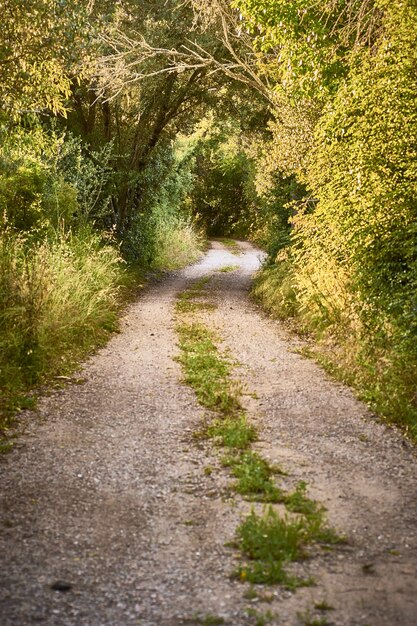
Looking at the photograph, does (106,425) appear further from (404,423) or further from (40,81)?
(40,81)

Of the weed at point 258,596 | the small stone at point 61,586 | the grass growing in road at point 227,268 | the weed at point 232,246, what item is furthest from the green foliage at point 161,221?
the weed at point 258,596

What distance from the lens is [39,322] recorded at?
9.12 meters

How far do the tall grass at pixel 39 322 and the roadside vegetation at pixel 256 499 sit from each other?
2.09 m

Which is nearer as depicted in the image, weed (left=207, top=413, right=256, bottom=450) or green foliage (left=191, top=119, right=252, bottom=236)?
weed (left=207, top=413, right=256, bottom=450)

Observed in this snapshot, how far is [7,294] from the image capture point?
29.6 feet

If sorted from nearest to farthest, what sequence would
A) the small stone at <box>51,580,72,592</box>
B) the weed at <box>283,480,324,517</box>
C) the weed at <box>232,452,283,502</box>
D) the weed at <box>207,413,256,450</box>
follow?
1. the small stone at <box>51,580,72,592</box>
2. the weed at <box>283,480,324,517</box>
3. the weed at <box>232,452,283,502</box>
4. the weed at <box>207,413,256,450</box>

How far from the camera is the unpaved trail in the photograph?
3.72 m

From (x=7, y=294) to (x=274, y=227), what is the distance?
11.4 meters

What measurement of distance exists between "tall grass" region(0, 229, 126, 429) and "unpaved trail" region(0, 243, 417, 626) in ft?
1.86

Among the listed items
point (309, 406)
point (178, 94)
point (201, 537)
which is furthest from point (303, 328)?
point (178, 94)

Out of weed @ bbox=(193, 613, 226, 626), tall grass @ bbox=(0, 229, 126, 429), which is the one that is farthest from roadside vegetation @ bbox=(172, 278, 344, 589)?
tall grass @ bbox=(0, 229, 126, 429)

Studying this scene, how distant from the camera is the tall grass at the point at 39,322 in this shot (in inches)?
330

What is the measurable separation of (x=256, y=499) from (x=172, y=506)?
68cm

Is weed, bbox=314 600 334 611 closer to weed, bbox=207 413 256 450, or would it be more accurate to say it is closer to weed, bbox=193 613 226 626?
weed, bbox=193 613 226 626
